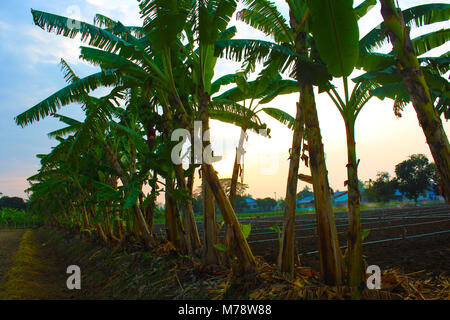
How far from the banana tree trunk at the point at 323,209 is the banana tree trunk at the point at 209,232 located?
2134mm

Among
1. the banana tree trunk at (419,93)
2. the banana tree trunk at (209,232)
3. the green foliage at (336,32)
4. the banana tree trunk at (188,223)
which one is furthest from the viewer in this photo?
the banana tree trunk at (188,223)

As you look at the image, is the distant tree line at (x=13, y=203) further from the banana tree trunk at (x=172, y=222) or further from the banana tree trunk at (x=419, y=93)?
the banana tree trunk at (x=419, y=93)

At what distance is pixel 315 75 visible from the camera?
3.97 meters

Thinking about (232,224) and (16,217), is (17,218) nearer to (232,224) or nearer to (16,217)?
(16,217)

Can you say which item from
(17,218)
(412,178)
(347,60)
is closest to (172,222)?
(347,60)

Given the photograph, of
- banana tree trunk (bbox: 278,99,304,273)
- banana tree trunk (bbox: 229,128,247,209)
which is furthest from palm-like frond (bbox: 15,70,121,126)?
banana tree trunk (bbox: 278,99,304,273)

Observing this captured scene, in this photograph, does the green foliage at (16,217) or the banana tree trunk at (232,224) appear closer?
the banana tree trunk at (232,224)

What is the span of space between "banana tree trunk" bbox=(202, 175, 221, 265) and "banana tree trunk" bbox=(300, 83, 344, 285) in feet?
7.00

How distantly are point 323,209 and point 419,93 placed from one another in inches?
66.3

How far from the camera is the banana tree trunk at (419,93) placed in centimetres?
269

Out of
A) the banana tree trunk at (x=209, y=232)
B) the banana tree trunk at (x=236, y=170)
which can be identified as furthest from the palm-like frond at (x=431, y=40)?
the banana tree trunk at (x=209, y=232)

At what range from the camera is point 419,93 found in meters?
2.80

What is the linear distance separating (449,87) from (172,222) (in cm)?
632

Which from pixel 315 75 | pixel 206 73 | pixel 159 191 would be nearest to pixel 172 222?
pixel 159 191
